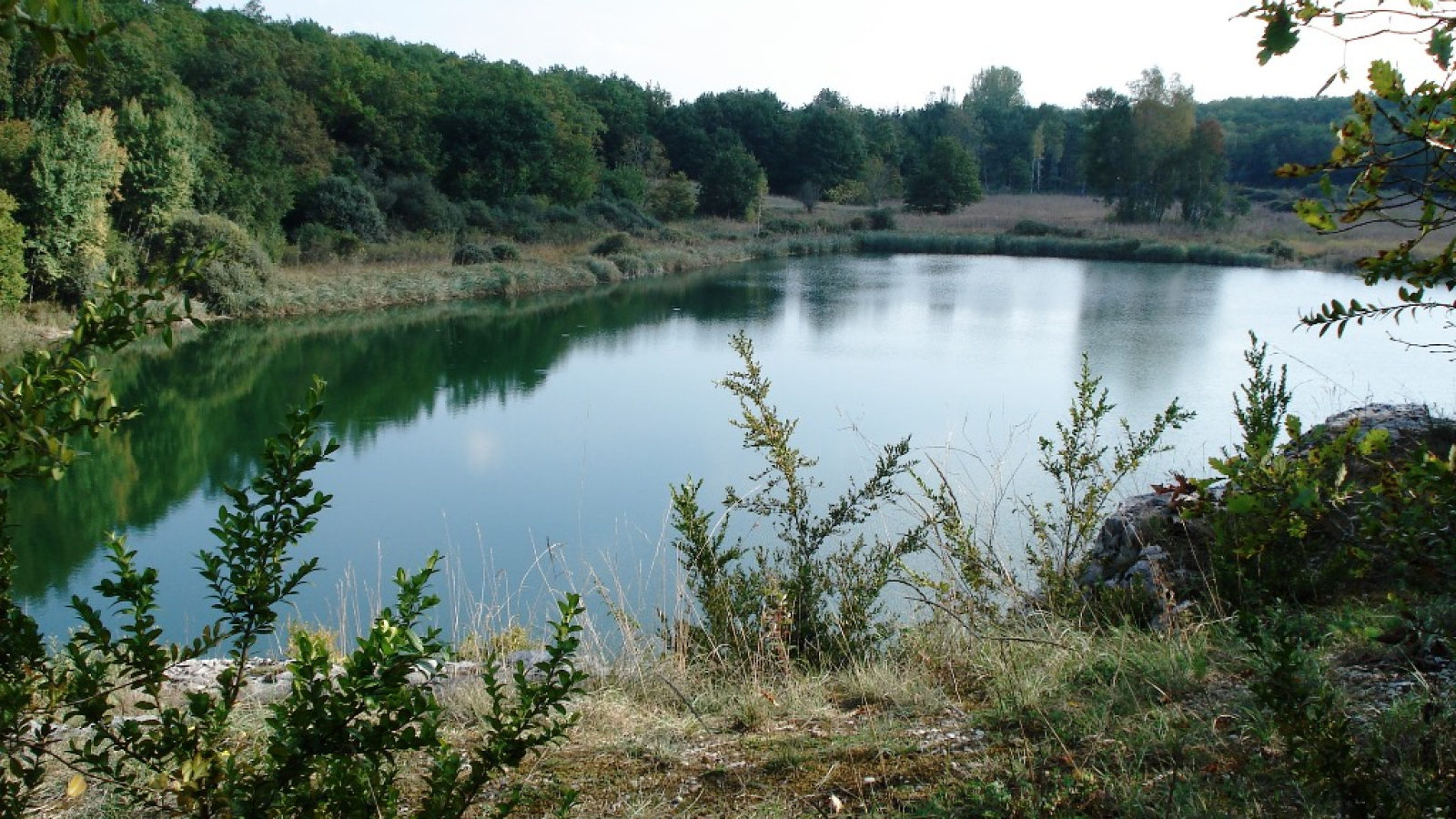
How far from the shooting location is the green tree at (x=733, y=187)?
127ft

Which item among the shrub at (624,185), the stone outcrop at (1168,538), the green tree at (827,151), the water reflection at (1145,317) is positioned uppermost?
the green tree at (827,151)

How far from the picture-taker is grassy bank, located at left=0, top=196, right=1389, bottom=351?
19594 mm

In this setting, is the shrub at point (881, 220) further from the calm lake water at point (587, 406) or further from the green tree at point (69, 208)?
the green tree at point (69, 208)

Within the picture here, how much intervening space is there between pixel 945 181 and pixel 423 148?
22.1 metres

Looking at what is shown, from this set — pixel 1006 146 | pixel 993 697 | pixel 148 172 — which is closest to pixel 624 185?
→ pixel 148 172

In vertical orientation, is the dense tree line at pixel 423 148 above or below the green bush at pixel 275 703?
above

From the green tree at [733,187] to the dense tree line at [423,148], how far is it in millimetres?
73

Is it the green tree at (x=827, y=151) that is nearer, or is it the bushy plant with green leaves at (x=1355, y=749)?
the bushy plant with green leaves at (x=1355, y=749)

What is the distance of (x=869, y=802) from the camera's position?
76.6 inches

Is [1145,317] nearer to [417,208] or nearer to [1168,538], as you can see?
[1168,538]

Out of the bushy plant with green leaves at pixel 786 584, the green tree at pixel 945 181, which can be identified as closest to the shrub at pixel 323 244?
the bushy plant with green leaves at pixel 786 584

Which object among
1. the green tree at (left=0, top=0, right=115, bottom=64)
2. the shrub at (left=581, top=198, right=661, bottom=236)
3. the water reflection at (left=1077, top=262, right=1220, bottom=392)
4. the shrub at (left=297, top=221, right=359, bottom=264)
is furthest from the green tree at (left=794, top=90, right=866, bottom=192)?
the green tree at (left=0, top=0, right=115, bottom=64)

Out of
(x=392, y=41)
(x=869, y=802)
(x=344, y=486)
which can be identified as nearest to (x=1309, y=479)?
(x=869, y=802)

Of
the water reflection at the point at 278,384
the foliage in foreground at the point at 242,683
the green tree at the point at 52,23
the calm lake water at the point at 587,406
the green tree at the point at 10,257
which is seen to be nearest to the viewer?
the green tree at the point at 52,23
